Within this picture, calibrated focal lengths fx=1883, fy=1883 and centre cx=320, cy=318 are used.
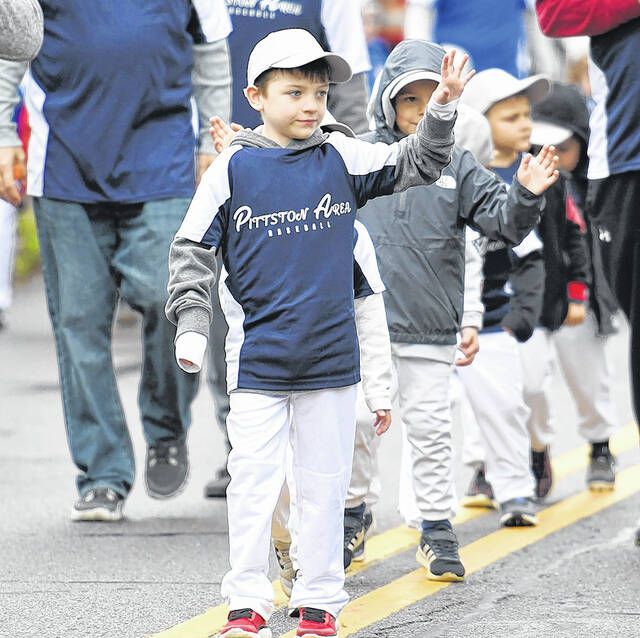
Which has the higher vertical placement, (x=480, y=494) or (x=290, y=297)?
(x=290, y=297)

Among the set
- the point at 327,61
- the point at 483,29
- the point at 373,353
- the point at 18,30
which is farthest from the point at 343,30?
the point at 483,29

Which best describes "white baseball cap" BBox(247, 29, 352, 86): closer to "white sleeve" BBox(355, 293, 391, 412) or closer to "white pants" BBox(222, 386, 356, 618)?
"white sleeve" BBox(355, 293, 391, 412)

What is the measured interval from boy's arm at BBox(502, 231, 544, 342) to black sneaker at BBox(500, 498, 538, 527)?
603mm

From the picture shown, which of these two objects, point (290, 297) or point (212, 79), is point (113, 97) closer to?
point (212, 79)

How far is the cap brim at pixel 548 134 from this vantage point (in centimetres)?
789

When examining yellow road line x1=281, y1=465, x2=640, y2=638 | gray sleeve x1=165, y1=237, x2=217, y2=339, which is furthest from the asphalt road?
gray sleeve x1=165, y1=237, x2=217, y2=339

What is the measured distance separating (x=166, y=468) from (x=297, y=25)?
1.71m

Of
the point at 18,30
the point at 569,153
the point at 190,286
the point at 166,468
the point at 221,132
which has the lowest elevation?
the point at 166,468

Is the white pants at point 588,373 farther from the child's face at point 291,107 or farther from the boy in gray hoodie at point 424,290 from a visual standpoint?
the child's face at point 291,107

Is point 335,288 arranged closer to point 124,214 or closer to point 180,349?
point 180,349

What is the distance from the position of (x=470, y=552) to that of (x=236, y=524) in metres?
1.60

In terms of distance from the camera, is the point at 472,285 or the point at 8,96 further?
the point at 8,96

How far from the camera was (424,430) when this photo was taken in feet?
Answer: 19.4

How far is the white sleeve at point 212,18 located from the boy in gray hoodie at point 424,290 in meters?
1.00
